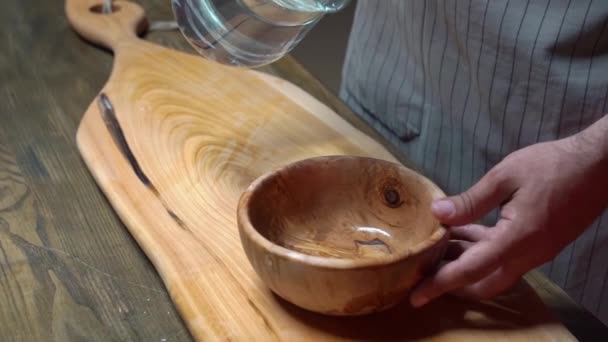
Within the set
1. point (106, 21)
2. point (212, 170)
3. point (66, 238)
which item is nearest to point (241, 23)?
point (212, 170)

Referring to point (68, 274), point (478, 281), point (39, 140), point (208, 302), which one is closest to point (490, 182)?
point (478, 281)

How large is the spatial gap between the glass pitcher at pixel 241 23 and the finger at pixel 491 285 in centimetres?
27

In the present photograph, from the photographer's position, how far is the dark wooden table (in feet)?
1.82

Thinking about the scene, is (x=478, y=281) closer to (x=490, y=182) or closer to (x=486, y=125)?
(x=490, y=182)

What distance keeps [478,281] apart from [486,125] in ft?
0.87

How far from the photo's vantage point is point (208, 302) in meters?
0.55

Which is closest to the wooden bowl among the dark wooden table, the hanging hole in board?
→ the dark wooden table

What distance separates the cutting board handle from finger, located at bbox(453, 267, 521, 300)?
595 millimetres

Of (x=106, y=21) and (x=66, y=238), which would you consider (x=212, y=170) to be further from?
(x=106, y=21)

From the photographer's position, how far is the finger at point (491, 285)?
53 cm

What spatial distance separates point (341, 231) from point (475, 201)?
14cm

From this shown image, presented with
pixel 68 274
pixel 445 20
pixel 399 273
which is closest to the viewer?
pixel 399 273

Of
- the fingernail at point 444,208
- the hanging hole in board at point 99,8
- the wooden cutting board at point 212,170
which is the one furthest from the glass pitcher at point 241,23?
the hanging hole in board at point 99,8

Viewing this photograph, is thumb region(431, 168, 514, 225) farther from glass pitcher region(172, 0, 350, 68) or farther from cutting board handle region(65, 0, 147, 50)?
cutting board handle region(65, 0, 147, 50)
